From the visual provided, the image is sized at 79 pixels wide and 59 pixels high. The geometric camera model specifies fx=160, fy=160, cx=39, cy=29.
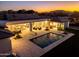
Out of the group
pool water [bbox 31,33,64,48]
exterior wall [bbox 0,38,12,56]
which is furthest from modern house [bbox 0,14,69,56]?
exterior wall [bbox 0,38,12,56]

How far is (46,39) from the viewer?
9.57ft

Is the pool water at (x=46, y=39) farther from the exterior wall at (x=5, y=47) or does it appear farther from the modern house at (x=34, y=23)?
the exterior wall at (x=5, y=47)

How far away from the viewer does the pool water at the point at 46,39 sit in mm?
2877

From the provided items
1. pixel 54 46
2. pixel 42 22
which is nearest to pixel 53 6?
pixel 42 22

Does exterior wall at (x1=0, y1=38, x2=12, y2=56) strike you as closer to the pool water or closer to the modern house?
the modern house

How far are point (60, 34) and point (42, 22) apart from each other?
15.8 inches

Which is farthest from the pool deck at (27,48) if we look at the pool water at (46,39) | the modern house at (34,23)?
the modern house at (34,23)

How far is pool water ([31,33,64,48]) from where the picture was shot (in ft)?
9.44

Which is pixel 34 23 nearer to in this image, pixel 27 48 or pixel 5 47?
pixel 27 48

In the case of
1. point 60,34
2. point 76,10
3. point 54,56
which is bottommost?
point 54,56

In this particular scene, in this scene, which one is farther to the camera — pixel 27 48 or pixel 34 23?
pixel 34 23

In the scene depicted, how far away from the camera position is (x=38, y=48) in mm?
2826

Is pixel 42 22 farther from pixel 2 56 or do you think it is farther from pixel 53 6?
pixel 2 56

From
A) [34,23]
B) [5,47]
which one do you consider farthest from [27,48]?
[34,23]
